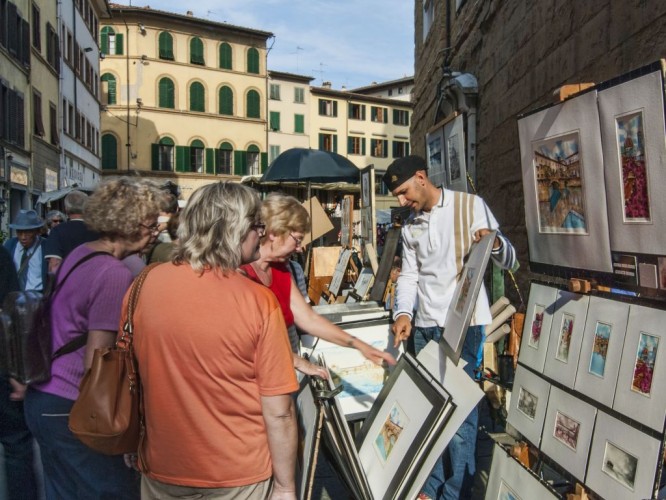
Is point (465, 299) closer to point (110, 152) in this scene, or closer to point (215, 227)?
point (215, 227)

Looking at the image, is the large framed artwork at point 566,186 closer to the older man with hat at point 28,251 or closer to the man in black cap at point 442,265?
the man in black cap at point 442,265

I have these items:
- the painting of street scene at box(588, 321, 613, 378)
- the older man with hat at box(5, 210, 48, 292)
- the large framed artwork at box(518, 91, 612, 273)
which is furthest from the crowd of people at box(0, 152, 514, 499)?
the older man with hat at box(5, 210, 48, 292)

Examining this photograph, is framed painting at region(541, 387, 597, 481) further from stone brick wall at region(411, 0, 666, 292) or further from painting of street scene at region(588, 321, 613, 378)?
stone brick wall at region(411, 0, 666, 292)

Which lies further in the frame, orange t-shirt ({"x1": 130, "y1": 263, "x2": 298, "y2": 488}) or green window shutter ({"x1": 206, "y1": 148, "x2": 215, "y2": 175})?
green window shutter ({"x1": 206, "y1": 148, "x2": 215, "y2": 175})

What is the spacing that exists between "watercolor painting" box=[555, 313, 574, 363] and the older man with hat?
4.91 meters

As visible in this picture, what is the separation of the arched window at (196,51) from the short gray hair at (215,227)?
117 ft

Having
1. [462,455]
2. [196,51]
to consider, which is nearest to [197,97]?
[196,51]

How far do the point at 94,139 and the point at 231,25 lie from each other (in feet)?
38.3

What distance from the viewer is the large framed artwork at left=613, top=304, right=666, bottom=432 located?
167cm

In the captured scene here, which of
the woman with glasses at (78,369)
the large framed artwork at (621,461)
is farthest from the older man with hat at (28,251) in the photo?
the large framed artwork at (621,461)

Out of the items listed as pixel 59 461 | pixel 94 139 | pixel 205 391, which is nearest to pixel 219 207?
pixel 205 391

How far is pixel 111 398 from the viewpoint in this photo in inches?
74.7

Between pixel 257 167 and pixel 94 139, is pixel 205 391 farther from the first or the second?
pixel 257 167

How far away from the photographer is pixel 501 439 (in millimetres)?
2436
